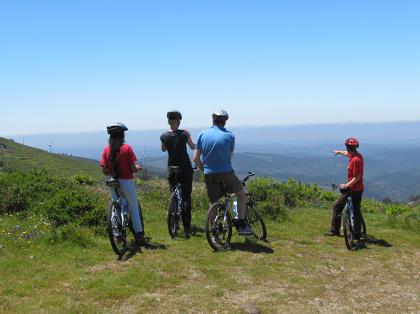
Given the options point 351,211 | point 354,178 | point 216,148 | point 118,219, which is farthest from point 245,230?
point 354,178

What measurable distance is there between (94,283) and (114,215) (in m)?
1.90

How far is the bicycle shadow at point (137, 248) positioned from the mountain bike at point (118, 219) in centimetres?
10

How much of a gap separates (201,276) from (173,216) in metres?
3.08

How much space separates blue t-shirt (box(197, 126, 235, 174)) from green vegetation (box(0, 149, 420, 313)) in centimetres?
194

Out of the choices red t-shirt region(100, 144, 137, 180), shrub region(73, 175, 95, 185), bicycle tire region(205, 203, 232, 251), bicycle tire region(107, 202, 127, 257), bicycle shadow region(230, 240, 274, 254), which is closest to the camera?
bicycle tire region(107, 202, 127, 257)

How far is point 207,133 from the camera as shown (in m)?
9.91

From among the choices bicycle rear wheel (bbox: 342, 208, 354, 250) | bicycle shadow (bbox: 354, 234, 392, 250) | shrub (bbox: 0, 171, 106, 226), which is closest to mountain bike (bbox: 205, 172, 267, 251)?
bicycle rear wheel (bbox: 342, 208, 354, 250)

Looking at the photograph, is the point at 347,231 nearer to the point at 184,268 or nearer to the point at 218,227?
the point at 218,227

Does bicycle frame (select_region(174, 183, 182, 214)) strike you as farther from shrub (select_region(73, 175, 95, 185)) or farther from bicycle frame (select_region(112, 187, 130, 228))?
shrub (select_region(73, 175, 95, 185))

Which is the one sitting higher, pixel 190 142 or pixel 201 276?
pixel 190 142

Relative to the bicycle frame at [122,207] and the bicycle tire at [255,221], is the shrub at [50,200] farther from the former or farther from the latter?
the bicycle tire at [255,221]

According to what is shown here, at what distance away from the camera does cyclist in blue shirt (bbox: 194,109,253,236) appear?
9836 millimetres

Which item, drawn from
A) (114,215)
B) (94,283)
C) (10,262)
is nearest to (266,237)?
(114,215)

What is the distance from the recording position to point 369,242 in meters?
12.2
